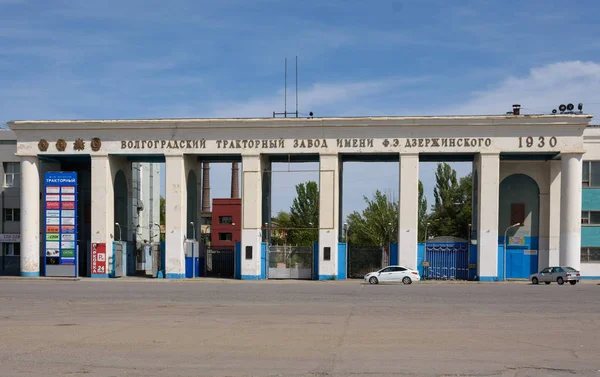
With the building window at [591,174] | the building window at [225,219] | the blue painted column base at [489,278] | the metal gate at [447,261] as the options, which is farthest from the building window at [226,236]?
the building window at [591,174]

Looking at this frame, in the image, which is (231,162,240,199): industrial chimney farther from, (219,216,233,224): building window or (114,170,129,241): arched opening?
(114,170,129,241): arched opening

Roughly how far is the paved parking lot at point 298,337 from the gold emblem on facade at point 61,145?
2406 cm

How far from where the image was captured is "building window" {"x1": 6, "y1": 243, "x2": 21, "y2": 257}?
189 feet

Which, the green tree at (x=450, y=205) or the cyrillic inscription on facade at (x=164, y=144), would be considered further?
the green tree at (x=450, y=205)

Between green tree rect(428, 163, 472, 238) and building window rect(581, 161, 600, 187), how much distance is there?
34387 mm

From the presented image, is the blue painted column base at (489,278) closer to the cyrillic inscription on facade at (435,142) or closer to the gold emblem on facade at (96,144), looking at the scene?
the cyrillic inscription on facade at (435,142)

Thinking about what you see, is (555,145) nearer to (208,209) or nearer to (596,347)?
(596,347)

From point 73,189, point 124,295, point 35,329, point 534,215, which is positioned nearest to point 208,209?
point 73,189

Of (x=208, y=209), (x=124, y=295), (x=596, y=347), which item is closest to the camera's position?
(x=596, y=347)

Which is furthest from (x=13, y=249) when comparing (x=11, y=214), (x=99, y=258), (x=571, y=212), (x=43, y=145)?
(x=571, y=212)

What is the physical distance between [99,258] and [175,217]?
6.12 m

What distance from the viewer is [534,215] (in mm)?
53594

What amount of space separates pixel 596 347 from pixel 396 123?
34521mm

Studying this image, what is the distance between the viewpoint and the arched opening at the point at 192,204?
5753 centimetres
